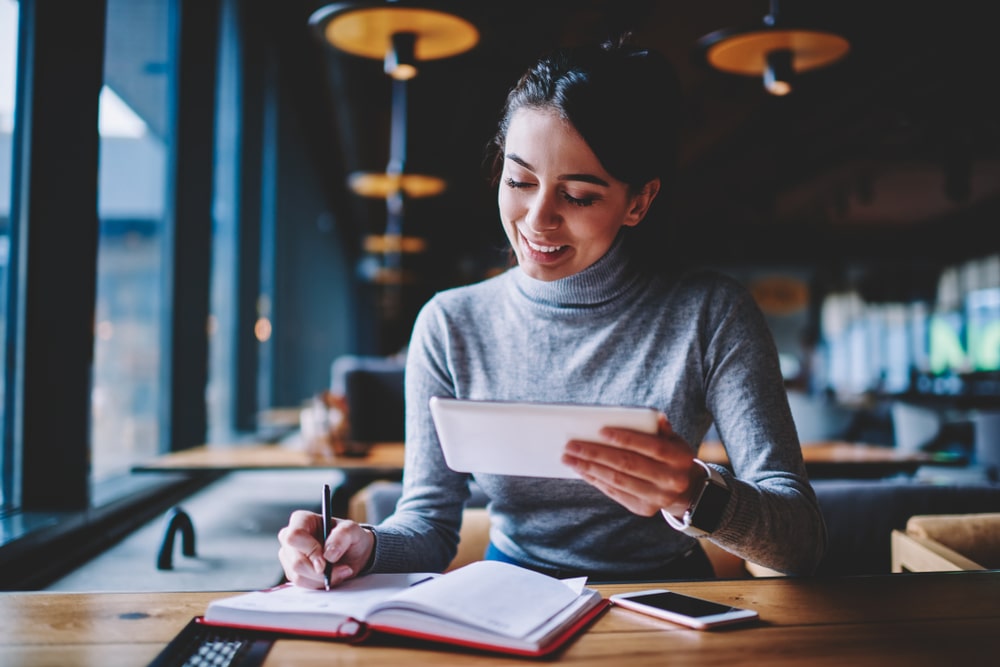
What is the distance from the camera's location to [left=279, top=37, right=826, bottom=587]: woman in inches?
48.6

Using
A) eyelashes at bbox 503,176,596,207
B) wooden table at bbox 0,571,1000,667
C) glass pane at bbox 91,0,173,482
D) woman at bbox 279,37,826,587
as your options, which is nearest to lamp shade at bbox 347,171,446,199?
glass pane at bbox 91,0,173,482

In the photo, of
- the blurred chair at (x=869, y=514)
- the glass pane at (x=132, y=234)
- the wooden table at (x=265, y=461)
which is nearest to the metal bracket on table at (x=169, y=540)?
the glass pane at (x=132, y=234)

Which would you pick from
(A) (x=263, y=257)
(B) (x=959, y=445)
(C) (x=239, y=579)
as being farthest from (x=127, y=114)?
(B) (x=959, y=445)

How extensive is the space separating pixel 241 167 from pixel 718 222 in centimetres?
952

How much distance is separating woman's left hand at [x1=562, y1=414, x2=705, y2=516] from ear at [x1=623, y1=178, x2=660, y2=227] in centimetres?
58

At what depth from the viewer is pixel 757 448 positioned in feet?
4.16

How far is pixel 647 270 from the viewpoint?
152cm

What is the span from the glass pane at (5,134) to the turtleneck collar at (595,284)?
4.33 ft

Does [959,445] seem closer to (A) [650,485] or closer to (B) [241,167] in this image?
(B) [241,167]

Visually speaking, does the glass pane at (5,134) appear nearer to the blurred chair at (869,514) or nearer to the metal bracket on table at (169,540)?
the metal bracket on table at (169,540)

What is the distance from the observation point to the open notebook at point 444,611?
3.08ft

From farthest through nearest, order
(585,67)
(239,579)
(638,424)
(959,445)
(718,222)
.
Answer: (718,222), (959,445), (239,579), (585,67), (638,424)

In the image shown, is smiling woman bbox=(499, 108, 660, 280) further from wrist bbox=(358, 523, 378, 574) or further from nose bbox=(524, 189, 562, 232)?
wrist bbox=(358, 523, 378, 574)

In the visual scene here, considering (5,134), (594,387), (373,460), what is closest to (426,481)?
(594,387)
